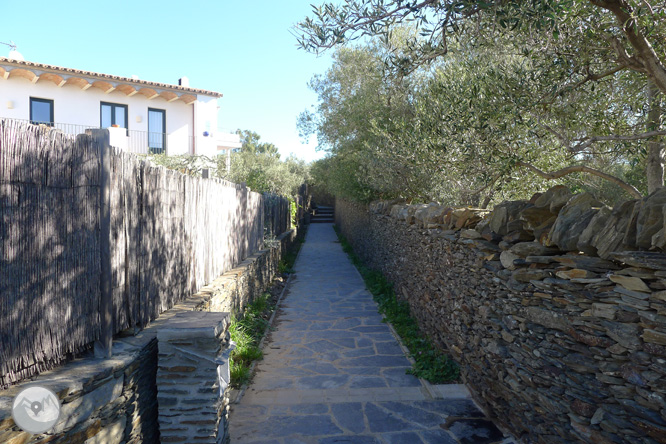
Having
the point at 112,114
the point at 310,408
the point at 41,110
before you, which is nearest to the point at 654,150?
the point at 310,408

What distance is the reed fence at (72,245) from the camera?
→ 2.33m

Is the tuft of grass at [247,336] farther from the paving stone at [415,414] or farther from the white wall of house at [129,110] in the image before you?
the white wall of house at [129,110]

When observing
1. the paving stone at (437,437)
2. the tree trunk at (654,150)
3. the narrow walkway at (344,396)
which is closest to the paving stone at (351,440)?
the narrow walkway at (344,396)

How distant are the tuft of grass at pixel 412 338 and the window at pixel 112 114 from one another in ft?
48.4

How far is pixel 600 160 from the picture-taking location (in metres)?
6.43

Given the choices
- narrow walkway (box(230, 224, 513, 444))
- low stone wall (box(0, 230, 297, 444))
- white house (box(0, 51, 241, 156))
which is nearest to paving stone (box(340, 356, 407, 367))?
narrow walkway (box(230, 224, 513, 444))

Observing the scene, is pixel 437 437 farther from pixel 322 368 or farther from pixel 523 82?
pixel 523 82

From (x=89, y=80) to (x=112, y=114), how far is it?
1.92 m

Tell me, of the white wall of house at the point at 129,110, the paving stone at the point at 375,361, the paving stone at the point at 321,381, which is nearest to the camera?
the paving stone at the point at 321,381

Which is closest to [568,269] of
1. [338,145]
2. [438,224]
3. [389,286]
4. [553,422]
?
[553,422]

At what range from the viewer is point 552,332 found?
330 centimetres

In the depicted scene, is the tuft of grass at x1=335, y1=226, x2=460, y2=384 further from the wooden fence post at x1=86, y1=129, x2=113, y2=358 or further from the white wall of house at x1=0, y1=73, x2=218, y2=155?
the white wall of house at x1=0, y1=73, x2=218, y2=155

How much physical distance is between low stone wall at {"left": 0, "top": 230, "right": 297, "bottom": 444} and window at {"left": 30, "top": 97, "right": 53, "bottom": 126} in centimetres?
1859

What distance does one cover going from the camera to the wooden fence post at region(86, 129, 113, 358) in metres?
3.02
